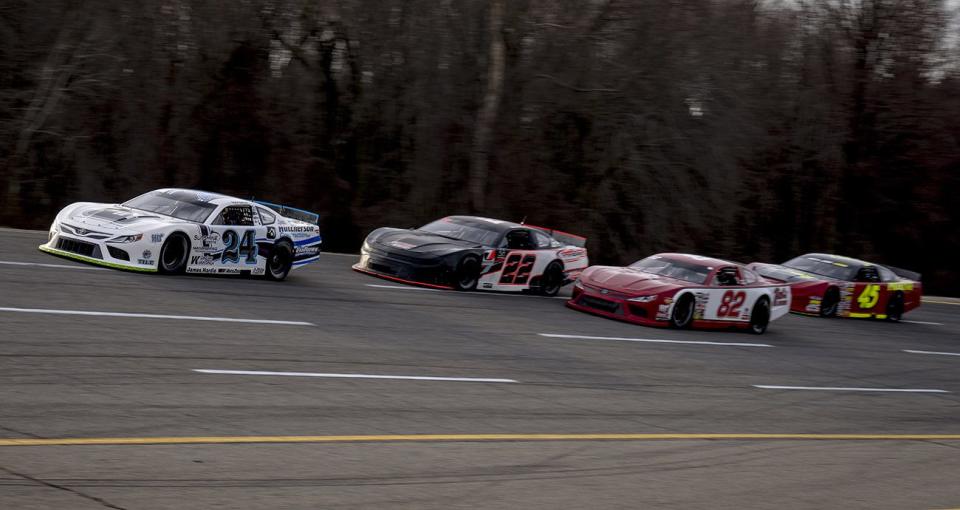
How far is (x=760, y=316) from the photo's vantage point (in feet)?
65.9

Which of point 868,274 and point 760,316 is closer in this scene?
point 760,316

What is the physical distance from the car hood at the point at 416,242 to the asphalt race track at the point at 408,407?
54.6 inches

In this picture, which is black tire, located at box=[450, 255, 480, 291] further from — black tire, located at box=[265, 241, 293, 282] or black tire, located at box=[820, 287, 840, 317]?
black tire, located at box=[820, 287, 840, 317]

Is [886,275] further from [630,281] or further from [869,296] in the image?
[630,281]

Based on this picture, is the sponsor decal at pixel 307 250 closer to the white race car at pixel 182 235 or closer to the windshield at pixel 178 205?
the white race car at pixel 182 235

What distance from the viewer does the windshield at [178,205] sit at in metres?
16.1

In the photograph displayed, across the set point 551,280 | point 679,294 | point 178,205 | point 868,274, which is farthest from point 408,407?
point 868,274

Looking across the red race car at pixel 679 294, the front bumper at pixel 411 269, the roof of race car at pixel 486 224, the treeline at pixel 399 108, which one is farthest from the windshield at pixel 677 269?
the treeline at pixel 399 108

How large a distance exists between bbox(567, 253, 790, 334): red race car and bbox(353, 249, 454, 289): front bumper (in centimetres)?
231

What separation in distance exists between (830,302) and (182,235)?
14.9m

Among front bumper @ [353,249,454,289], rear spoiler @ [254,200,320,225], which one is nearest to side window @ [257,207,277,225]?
rear spoiler @ [254,200,320,225]

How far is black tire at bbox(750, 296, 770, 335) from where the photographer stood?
20.0 meters

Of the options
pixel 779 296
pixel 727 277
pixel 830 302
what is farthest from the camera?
pixel 830 302

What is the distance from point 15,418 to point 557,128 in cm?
2698
